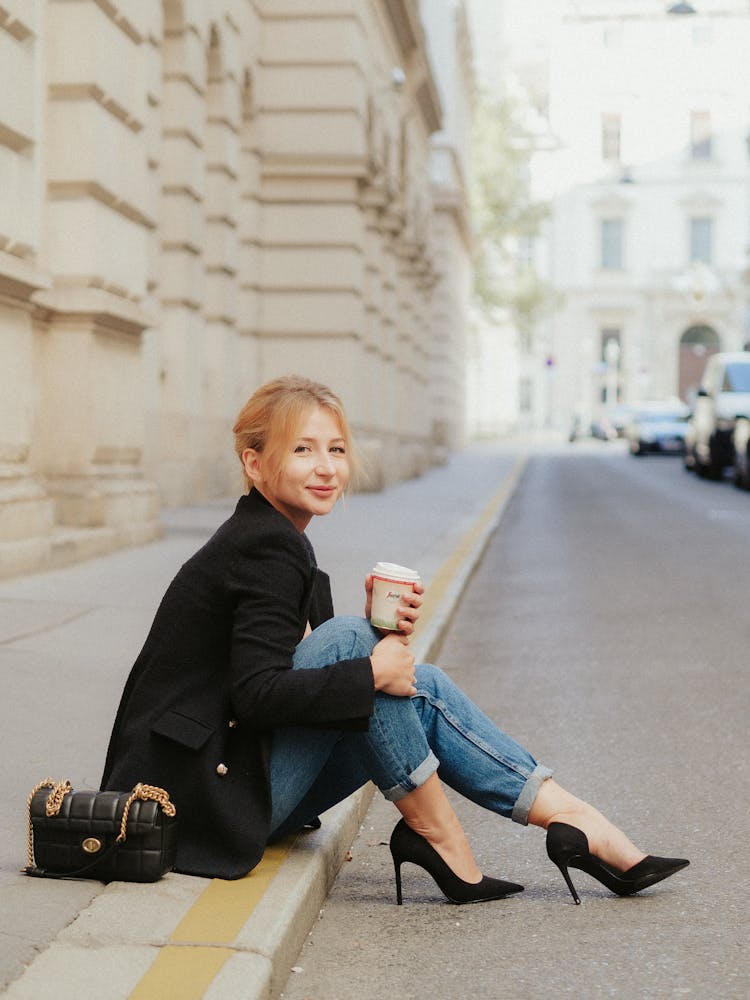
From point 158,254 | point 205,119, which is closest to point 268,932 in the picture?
point 158,254

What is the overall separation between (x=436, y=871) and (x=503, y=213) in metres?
57.2

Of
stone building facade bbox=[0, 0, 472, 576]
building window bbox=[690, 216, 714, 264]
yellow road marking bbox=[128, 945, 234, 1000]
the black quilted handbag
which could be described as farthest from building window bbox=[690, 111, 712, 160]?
yellow road marking bbox=[128, 945, 234, 1000]

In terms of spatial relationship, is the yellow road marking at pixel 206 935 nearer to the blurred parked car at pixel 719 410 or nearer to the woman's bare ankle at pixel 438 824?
the woman's bare ankle at pixel 438 824

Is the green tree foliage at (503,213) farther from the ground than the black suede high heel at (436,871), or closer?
farther from the ground

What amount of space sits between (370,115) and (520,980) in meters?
20.7

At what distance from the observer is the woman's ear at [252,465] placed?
3650 mm

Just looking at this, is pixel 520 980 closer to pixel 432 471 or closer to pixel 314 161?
pixel 314 161

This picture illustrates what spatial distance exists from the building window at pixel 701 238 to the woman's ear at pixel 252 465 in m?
80.6

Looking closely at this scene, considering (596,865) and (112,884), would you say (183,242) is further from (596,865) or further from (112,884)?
(112,884)

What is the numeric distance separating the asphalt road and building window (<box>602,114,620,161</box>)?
234 ft

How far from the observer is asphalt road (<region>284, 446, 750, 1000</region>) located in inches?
133

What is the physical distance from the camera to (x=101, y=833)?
11.3 feet

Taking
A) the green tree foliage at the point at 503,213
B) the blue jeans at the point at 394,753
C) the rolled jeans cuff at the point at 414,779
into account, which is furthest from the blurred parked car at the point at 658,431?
the rolled jeans cuff at the point at 414,779

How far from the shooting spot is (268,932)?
3.21m
